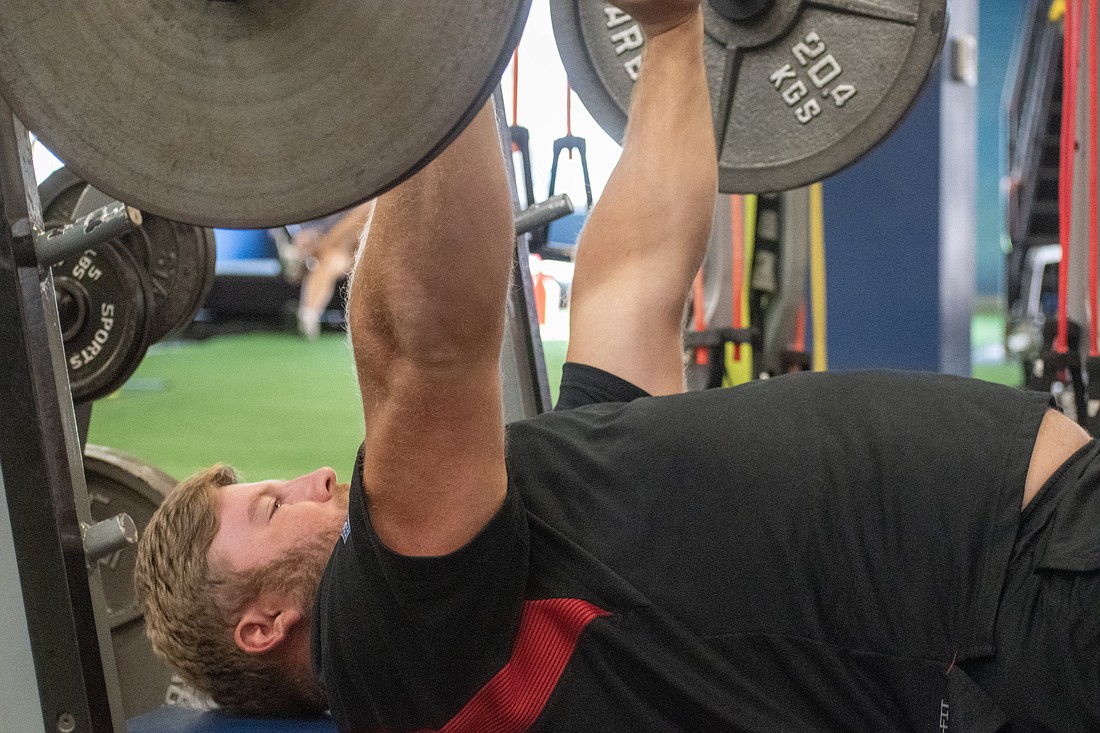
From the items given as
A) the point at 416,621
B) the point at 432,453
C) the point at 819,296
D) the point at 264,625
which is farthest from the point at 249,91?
the point at 819,296

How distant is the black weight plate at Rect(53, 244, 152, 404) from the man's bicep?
0.92 meters

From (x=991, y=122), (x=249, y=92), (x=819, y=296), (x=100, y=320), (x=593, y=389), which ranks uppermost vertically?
(x=991, y=122)

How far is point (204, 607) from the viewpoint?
1.42 meters

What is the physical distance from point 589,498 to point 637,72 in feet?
2.62

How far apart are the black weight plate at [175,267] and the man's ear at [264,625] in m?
0.79

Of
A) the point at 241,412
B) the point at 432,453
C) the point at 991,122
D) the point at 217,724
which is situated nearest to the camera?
the point at 432,453

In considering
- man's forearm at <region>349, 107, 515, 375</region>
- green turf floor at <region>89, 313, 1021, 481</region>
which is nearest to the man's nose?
man's forearm at <region>349, 107, 515, 375</region>

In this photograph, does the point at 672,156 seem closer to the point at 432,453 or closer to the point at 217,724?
the point at 432,453

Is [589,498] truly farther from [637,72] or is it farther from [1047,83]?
[1047,83]

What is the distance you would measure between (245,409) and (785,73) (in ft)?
13.8

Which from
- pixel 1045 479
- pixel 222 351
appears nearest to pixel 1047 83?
pixel 1045 479

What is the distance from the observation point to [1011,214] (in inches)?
228

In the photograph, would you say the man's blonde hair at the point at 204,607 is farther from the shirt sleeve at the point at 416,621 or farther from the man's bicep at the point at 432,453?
the man's bicep at the point at 432,453

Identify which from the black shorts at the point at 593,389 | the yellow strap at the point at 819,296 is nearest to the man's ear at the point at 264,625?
the black shorts at the point at 593,389
